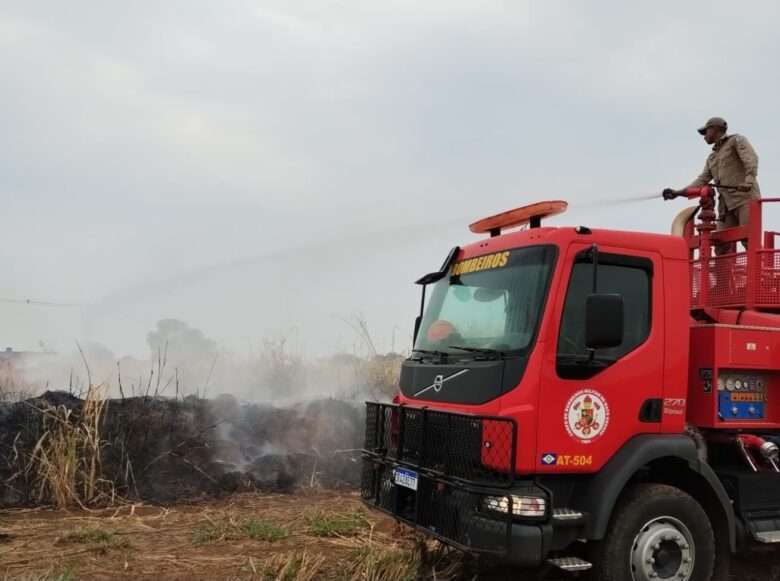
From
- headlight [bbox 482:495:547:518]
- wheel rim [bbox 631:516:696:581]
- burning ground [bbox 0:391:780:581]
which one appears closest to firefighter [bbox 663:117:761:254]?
wheel rim [bbox 631:516:696:581]

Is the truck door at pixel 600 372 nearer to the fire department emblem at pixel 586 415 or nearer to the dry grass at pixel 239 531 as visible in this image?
the fire department emblem at pixel 586 415

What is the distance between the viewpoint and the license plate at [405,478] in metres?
5.46

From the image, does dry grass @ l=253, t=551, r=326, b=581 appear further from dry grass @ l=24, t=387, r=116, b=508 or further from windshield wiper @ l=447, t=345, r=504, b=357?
dry grass @ l=24, t=387, r=116, b=508

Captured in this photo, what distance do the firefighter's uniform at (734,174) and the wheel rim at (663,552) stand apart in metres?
3.17

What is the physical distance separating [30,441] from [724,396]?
7.85 meters

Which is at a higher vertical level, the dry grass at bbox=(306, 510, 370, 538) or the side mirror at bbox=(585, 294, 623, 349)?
the side mirror at bbox=(585, 294, 623, 349)

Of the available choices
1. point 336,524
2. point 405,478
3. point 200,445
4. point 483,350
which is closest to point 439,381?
point 483,350

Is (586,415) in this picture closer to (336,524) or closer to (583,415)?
(583,415)

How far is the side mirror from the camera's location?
15.6ft

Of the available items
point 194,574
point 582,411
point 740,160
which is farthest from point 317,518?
point 740,160

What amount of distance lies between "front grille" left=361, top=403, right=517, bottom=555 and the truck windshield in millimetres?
577

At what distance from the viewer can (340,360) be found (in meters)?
13.7

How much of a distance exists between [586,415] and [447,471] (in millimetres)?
1031

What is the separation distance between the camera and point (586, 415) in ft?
16.4
